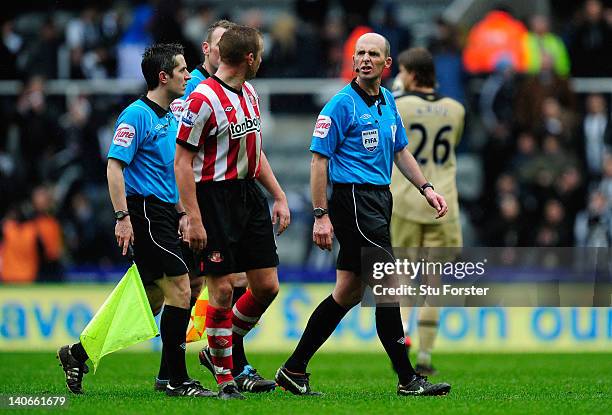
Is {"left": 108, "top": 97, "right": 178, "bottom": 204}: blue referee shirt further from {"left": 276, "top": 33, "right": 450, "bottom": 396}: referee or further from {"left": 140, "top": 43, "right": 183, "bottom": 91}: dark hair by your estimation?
{"left": 276, "top": 33, "right": 450, "bottom": 396}: referee

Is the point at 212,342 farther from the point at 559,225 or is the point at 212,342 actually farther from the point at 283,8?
the point at 283,8

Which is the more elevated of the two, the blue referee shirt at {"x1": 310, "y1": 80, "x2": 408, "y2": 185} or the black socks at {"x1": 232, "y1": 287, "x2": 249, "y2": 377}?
the blue referee shirt at {"x1": 310, "y1": 80, "x2": 408, "y2": 185}

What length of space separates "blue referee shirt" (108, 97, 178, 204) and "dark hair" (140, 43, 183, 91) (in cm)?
16

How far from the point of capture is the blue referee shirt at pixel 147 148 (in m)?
9.27

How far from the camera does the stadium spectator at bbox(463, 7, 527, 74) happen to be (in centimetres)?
1962

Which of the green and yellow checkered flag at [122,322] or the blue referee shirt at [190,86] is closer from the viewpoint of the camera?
the green and yellow checkered flag at [122,322]

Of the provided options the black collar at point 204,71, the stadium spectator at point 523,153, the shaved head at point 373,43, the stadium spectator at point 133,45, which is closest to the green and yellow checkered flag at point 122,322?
the black collar at point 204,71

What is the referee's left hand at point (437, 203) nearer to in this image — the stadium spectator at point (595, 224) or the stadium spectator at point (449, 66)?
the stadium spectator at point (595, 224)

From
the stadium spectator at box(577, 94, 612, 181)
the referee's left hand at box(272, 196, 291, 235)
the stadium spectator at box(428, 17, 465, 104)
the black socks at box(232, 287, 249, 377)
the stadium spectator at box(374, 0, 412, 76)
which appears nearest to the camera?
the referee's left hand at box(272, 196, 291, 235)

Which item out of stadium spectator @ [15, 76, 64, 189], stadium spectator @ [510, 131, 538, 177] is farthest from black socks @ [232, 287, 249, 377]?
stadium spectator @ [15, 76, 64, 189]

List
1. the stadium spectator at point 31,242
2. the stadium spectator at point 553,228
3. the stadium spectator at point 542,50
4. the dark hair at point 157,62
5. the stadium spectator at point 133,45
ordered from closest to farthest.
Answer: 1. the dark hair at point 157,62
2. the stadium spectator at point 553,228
3. the stadium spectator at point 31,242
4. the stadium spectator at point 542,50
5. the stadium spectator at point 133,45

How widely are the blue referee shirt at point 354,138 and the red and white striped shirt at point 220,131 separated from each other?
458mm

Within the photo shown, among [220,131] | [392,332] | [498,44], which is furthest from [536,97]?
[220,131]

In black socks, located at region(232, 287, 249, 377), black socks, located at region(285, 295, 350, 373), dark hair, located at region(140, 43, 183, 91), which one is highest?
dark hair, located at region(140, 43, 183, 91)
